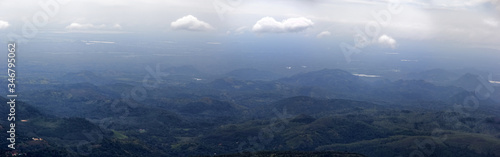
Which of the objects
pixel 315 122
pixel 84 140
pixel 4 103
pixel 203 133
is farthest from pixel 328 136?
pixel 4 103

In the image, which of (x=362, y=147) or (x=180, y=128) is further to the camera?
(x=180, y=128)

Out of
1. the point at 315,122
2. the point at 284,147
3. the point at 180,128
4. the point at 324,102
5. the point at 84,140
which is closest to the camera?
the point at 84,140

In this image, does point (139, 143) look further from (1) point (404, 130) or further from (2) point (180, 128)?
(1) point (404, 130)

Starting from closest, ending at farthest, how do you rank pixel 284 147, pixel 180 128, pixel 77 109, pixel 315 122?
pixel 284 147 < pixel 315 122 < pixel 180 128 < pixel 77 109

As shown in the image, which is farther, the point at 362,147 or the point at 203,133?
the point at 203,133

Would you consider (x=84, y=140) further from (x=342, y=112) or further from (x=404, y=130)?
(x=342, y=112)

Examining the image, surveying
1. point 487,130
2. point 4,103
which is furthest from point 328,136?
point 4,103

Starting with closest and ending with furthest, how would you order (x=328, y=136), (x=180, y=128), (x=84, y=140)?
(x=84, y=140) < (x=328, y=136) < (x=180, y=128)

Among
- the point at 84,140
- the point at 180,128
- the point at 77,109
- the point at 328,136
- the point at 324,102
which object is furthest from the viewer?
the point at 324,102
